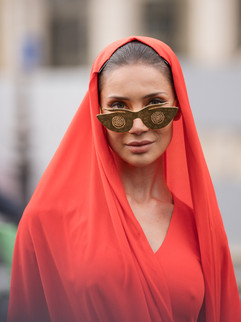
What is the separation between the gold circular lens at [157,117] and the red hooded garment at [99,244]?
0.41 ft

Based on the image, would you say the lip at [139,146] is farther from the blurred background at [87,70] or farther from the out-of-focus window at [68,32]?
the out-of-focus window at [68,32]

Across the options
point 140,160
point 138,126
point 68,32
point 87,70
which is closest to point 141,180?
point 140,160

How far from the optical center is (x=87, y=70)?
33.4ft

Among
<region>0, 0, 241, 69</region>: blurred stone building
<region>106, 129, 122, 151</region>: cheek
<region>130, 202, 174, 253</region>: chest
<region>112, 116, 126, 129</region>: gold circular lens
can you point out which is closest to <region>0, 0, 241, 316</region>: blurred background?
<region>0, 0, 241, 69</region>: blurred stone building

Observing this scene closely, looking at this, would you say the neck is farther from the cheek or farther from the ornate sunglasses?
the ornate sunglasses

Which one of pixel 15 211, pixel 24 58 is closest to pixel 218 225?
pixel 15 211

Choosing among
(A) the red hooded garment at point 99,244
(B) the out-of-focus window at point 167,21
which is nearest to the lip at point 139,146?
(A) the red hooded garment at point 99,244

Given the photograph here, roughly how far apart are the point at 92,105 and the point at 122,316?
2.57 ft

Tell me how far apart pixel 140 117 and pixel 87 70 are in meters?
8.64

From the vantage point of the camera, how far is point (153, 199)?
199cm

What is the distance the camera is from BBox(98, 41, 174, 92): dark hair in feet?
5.82

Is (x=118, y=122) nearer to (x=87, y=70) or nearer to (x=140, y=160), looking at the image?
(x=140, y=160)

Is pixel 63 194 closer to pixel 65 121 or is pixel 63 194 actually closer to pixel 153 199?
pixel 153 199

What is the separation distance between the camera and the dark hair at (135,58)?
5.82 feet
